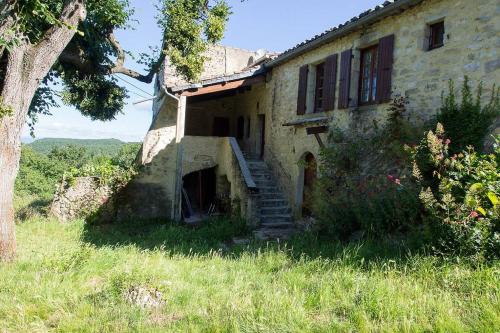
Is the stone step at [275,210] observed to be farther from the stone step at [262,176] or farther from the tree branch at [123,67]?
the tree branch at [123,67]

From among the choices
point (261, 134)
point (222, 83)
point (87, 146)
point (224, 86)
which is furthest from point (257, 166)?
point (87, 146)

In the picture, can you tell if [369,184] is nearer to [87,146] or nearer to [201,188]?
[201,188]

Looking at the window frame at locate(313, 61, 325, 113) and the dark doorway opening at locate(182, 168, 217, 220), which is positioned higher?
the window frame at locate(313, 61, 325, 113)

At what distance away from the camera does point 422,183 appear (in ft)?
19.7

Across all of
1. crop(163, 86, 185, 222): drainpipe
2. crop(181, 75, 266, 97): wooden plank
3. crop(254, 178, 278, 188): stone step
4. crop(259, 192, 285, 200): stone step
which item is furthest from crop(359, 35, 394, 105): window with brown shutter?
crop(163, 86, 185, 222): drainpipe

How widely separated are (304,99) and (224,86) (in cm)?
260

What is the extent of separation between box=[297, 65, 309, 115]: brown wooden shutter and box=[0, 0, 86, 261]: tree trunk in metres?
6.26

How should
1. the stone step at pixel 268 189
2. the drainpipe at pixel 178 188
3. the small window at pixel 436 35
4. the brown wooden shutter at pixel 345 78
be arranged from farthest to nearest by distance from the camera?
the drainpipe at pixel 178 188 → the stone step at pixel 268 189 → the brown wooden shutter at pixel 345 78 → the small window at pixel 436 35

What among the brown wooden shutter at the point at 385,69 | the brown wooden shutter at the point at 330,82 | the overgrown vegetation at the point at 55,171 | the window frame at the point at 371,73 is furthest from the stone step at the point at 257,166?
the brown wooden shutter at the point at 385,69

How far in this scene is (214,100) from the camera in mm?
17281

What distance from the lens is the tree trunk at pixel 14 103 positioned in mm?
6469

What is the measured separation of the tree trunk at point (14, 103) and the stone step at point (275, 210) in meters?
6.06

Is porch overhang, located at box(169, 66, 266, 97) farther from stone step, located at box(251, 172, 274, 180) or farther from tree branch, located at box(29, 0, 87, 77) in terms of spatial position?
tree branch, located at box(29, 0, 87, 77)

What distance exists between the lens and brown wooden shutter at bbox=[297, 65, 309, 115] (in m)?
10.7
